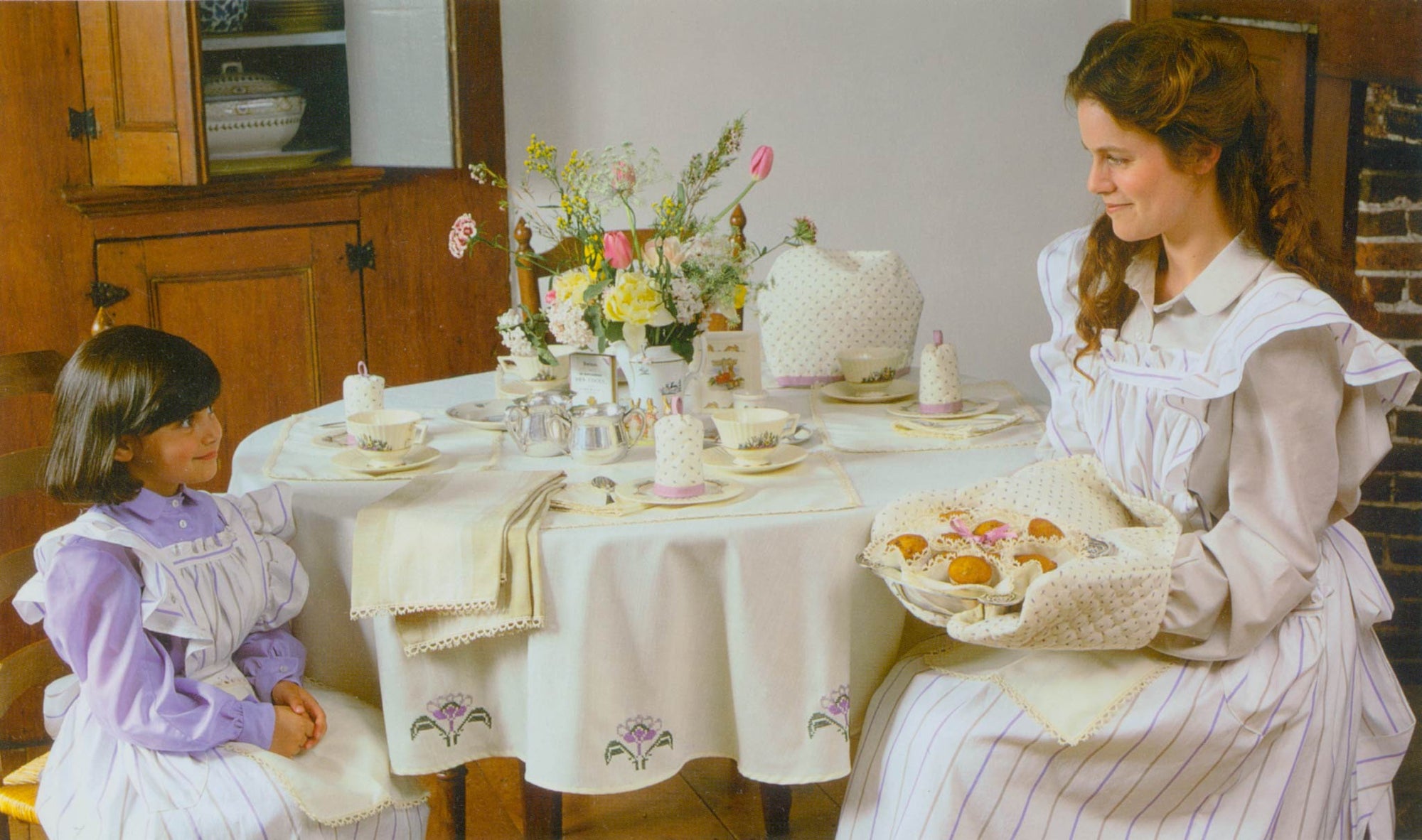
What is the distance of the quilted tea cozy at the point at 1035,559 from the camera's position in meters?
1.50

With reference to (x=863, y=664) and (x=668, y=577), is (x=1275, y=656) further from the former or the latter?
(x=668, y=577)

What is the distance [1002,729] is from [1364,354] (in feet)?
1.89

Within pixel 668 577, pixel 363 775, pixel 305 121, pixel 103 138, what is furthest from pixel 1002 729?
pixel 305 121

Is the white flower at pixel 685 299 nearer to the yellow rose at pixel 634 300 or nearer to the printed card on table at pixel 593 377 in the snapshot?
the yellow rose at pixel 634 300

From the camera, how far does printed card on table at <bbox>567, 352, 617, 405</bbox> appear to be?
2.17m

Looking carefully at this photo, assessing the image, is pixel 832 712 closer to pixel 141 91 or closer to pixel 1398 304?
pixel 1398 304

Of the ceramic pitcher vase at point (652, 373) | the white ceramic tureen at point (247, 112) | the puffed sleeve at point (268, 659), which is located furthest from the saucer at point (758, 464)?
the white ceramic tureen at point (247, 112)

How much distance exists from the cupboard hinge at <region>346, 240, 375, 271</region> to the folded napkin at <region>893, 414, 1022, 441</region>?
171cm

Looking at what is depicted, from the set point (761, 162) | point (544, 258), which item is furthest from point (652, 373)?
point (544, 258)

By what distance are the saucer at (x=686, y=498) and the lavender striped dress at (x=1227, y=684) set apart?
0.35 m

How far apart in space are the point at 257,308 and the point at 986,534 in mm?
2193

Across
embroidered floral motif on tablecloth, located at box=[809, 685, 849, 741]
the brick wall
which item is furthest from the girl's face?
the brick wall

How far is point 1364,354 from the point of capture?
155cm

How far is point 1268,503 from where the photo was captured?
156 cm
